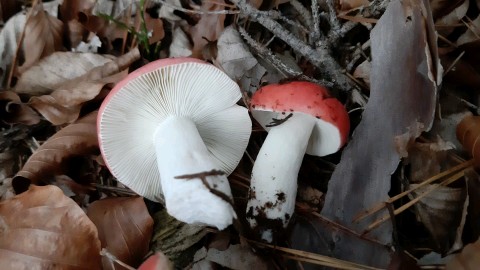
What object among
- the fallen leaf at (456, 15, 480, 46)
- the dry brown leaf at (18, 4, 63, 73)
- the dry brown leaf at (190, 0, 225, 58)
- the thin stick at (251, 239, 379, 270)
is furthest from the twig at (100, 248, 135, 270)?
the fallen leaf at (456, 15, 480, 46)

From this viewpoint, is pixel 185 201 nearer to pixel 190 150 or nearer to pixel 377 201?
pixel 190 150

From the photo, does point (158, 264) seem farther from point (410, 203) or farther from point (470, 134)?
point (470, 134)

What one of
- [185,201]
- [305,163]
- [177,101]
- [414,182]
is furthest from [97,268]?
[414,182]

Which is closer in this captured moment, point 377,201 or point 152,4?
point 377,201

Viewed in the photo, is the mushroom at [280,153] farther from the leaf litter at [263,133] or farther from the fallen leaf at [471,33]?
the fallen leaf at [471,33]

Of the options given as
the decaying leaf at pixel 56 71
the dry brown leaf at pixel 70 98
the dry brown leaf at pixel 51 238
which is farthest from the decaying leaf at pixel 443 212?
the decaying leaf at pixel 56 71

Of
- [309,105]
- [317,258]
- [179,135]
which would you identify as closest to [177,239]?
[179,135]
